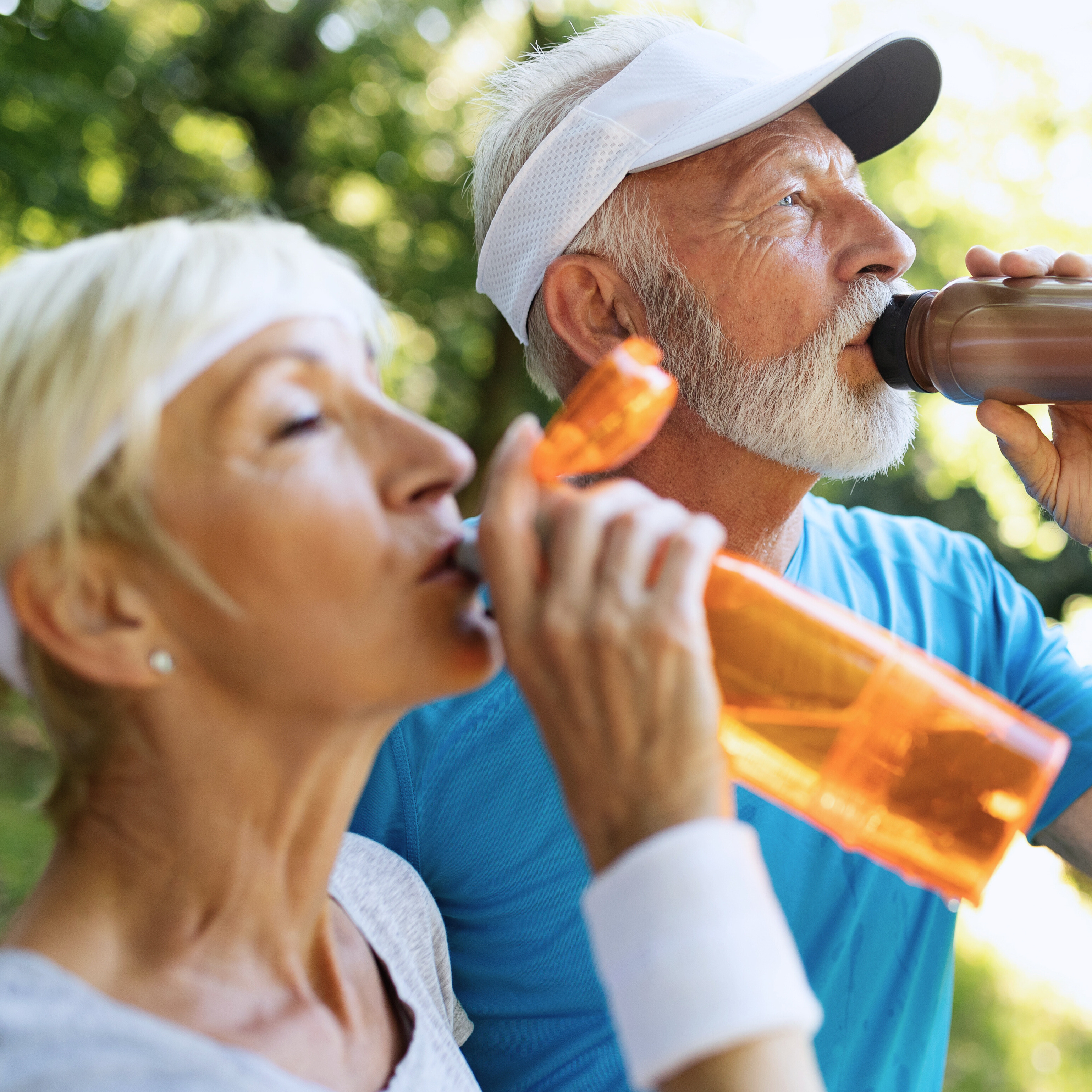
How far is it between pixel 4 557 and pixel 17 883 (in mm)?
4889

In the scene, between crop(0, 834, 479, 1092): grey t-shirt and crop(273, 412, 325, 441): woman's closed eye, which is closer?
crop(0, 834, 479, 1092): grey t-shirt

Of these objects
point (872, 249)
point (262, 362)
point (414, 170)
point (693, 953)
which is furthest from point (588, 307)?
point (414, 170)

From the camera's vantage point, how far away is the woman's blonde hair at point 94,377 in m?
1.02

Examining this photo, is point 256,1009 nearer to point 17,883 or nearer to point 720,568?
point 720,568

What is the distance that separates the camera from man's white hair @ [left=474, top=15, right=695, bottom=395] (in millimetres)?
1972

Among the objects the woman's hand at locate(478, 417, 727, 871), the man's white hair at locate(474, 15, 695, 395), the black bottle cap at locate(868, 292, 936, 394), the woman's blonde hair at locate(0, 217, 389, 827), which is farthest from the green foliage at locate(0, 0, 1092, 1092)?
the woman's hand at locate(478, 417, 727, 871)

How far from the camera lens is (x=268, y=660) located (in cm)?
107

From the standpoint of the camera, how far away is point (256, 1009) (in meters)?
1.14

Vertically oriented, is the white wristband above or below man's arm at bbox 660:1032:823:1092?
above

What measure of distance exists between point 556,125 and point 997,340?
89 cm

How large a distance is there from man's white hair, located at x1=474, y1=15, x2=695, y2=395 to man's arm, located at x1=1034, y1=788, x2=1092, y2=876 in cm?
125

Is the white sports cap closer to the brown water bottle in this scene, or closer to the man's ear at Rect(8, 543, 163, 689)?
the brown water bottle

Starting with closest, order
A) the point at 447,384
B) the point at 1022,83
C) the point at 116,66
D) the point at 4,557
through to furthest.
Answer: the point at 4,557
the point at 116,66
the point at 1022,83
the point at 447,384

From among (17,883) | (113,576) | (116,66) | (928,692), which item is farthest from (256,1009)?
(116,66)
